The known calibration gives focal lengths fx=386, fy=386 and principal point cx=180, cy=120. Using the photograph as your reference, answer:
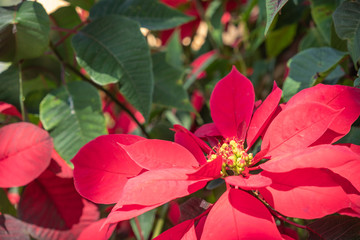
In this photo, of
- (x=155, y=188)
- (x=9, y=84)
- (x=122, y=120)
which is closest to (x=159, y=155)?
(x=155, y=188)

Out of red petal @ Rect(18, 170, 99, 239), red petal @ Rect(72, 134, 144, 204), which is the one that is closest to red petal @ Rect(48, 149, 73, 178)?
red petal @ Rect(18, 170, 99, 239)

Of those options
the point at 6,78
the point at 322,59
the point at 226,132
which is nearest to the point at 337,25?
the point at 322,59

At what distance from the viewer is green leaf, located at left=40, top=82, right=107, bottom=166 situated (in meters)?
0.47

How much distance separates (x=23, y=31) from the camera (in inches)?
18.3

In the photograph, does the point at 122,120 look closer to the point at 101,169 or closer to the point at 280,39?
the point at 280,39

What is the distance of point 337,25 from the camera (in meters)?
Answer: 0.41

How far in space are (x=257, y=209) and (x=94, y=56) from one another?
0.30 m

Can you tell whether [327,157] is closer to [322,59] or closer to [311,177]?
[311,177]

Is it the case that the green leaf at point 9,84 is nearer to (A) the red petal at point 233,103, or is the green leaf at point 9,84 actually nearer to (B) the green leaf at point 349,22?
(A) the red petal at point 233,103

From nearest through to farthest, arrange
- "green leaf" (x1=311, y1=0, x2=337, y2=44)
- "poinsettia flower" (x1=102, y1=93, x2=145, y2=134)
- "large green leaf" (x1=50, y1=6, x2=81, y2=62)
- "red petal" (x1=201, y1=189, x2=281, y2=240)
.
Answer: "red petal" (x1=201, y1=189, x2=281, y2=240) → "green leaf" (x1=311, y1=0, x2=337, y2=44) → "large green leaf" (x1=50, y1=6, x2=81, y2=62) → "poinsettia flower" (x1=102, y1=93, x2=145, y2=134)

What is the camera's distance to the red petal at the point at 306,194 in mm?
287

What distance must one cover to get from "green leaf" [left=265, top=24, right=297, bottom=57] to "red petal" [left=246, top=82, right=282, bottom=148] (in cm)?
48

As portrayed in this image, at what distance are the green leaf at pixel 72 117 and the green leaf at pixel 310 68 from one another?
0.76 ft

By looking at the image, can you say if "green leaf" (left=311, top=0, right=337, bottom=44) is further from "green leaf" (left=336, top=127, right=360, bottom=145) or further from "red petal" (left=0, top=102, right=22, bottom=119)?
"red petal" (left=0, top=102, right=22, bottom=119)
